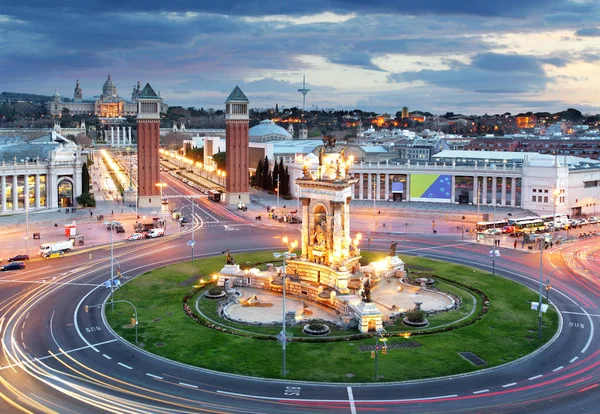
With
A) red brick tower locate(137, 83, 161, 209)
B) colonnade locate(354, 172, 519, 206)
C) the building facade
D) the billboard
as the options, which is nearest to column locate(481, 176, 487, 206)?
colonnade locate(354, 172, 519, 206)

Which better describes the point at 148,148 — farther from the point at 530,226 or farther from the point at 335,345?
the point at 335,345

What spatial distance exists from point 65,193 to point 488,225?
9070 cm

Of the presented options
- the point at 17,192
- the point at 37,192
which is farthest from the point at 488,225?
the point at 17,192

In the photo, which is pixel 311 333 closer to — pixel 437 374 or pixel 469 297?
pixel 437 374

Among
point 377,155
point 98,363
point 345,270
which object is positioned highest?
point 377,155

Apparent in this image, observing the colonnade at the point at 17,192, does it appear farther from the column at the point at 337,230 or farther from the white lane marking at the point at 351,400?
the white lane marking at the point at 351,400

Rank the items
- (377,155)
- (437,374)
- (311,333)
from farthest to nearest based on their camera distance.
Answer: (377,155) → (311,333) → (437,374)

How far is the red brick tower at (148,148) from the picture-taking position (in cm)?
13500

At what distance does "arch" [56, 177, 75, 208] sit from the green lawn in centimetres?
7502

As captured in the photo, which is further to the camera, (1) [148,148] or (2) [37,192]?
(1) [148,148]

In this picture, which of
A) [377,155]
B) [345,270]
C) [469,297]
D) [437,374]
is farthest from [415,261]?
[377,155]

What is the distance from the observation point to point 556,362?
43.5 metres

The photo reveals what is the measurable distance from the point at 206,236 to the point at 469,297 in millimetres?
50999

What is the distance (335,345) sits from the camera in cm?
4672
